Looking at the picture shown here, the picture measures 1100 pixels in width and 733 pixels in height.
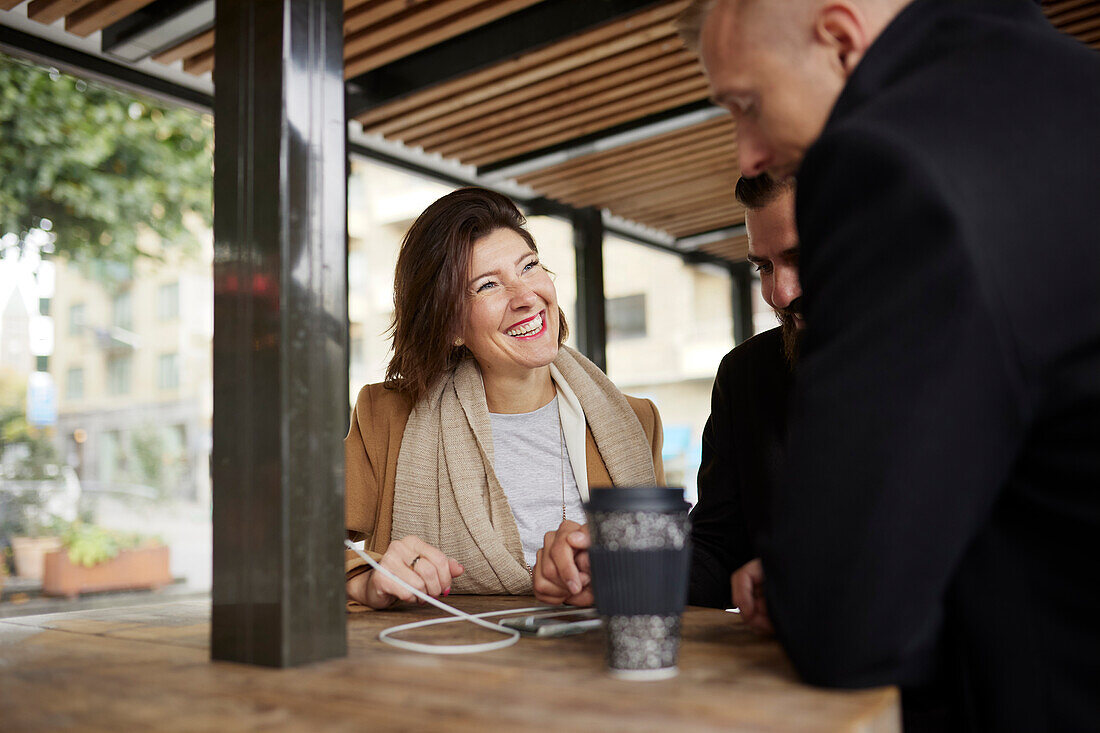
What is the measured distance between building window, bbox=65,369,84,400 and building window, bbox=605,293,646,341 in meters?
3.54

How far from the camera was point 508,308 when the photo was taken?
2.31m

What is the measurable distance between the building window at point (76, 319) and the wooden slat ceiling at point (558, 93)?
2.86m

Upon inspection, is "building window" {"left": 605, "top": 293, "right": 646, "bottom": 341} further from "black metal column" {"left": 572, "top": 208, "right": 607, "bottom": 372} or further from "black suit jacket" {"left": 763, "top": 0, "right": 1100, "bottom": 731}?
A: "black suit jacket" {"left": 763, "top": 0, "right": 1100, "bottom": 731}

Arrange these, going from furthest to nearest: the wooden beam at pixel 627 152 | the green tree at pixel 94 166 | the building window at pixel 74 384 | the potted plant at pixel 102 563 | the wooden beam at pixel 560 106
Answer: the building window at pixel 74 384, the potted plant at pixel 102 563, the green tree at pixel 94 166, the wooden beam at pixel 627 152, the wooden beam at pixel 560 106

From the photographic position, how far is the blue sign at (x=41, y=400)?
555 centimetres

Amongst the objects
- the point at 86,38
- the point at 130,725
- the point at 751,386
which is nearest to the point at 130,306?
the point at 86,38

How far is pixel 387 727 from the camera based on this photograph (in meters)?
0.77

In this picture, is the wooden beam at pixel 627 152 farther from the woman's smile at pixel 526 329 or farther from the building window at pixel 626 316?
the woman's smile at pixel 526 329

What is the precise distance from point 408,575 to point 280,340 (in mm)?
670

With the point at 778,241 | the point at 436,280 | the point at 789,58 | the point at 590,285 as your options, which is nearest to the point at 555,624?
the point at 789,58

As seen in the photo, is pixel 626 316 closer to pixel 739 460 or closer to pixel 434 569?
pixel 739 460

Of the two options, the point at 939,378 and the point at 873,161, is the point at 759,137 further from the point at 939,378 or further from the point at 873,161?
the point at 939,378

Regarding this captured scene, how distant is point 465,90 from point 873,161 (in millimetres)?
3428

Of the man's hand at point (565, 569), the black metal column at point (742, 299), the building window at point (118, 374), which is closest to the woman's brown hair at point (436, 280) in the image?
the man's hand at point (565, 569)
